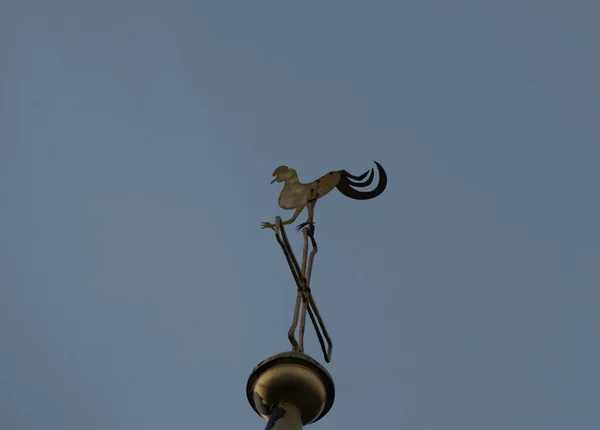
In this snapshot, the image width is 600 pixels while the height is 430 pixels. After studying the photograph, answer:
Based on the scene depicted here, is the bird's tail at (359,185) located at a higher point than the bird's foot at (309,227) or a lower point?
higher

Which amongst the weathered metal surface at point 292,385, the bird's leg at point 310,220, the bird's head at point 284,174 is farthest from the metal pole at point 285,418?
the bird's head at point 284,174

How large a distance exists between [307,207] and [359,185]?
0.83 m

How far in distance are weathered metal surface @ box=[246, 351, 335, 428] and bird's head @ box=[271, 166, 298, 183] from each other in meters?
3.21

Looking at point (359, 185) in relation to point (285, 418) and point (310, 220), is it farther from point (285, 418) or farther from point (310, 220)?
point (285, 418)

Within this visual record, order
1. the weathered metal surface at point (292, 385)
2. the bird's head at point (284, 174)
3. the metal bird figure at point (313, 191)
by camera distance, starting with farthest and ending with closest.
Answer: the bird's head at point (284, 174) → the metal bird figure at point (313, 191) → the weathered metal surface at point (292, 385)

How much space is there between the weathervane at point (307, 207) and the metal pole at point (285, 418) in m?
0.71

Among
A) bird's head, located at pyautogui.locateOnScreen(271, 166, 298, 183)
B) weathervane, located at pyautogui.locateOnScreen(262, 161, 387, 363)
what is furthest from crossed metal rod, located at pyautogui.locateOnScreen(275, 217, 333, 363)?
bird's head, located at pyautogui.locateOnScreen(271, 166, 298, 183)

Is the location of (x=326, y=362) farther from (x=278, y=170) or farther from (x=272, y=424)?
(x=278, y=170)

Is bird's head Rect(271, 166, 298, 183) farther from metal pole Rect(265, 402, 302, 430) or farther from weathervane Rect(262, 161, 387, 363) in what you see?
metal pole Rect(265, 402, 302, 430)

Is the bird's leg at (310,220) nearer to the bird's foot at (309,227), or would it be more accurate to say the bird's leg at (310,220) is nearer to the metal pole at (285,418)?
the bird's foot at (309,227)

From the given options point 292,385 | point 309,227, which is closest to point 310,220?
point 309,227

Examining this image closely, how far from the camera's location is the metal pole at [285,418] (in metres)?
4.94

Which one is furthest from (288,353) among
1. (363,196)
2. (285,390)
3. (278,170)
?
(278,170)

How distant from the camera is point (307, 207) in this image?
7527 mm
